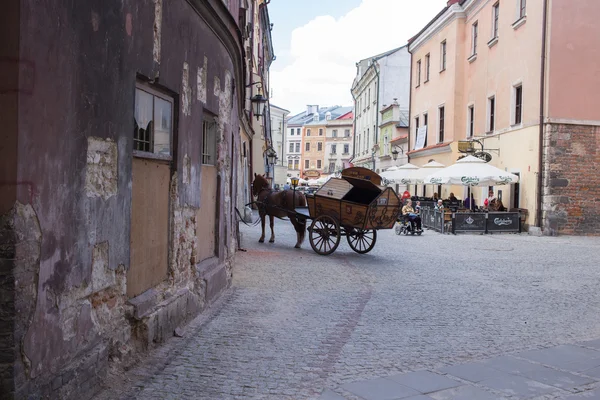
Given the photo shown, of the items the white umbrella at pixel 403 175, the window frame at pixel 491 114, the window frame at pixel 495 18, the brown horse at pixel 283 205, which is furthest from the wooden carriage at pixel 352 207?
the window frame at pixel 495 18

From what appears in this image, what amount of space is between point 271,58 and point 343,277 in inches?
1533

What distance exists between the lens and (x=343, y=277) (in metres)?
11.0

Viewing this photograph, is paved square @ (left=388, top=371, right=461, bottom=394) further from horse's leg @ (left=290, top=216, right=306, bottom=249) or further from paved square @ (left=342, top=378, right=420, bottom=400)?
horse's leg @ (left=290, top=216, right=306, bottom=249)

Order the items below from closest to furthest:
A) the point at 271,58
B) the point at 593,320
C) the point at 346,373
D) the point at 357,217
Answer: the point at 346,373
the point at 593,320
the point at 357,217
the point at 271,58

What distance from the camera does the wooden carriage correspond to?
1334 cm

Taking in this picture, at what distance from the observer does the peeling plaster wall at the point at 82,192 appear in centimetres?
344

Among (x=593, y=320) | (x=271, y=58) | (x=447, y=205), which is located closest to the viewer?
(x=593, y=320)

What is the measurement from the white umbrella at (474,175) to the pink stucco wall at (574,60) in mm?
2527

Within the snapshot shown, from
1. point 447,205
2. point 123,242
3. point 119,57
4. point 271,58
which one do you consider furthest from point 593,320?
point 271,58

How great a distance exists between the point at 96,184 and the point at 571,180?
19357mm

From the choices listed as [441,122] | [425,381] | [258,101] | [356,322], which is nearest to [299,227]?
[258,101]

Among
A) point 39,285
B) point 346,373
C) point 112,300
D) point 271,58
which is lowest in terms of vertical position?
point 346,373

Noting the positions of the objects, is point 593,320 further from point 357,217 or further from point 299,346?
point 357,217

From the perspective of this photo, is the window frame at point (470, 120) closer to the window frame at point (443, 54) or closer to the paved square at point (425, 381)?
the window frame at point (443, 54)
